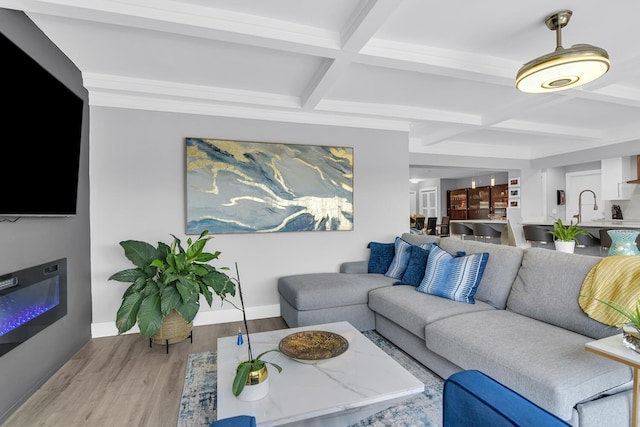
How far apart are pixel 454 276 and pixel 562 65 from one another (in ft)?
5.45

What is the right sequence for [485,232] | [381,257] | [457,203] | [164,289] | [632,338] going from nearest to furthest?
[632,338] → [164,289] → [381,257] → [485,232] → [457,203]

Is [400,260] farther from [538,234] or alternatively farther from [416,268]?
[538,234]

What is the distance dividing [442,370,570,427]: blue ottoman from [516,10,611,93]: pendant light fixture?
210 centimetres

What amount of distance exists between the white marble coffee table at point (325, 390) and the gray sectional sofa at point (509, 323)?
0.50m

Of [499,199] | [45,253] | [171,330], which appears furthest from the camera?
[499,199]

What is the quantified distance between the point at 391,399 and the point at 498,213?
405 inches

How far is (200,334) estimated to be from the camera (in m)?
3.28

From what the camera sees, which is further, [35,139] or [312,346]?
[35,139]

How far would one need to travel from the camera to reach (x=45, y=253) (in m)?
2.39

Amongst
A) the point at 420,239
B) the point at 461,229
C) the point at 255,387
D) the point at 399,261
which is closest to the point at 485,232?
the point at 461,229

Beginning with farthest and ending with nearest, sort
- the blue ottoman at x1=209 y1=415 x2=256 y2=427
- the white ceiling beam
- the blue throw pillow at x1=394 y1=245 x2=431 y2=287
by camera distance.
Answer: the blue throw pillow at x1=394 y1=245 x2=431 y2=287 < the white ceiling beam < the blue ottoman at x1=209 y1=415 x2=256 y2=427

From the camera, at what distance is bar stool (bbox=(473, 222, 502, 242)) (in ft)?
21.6

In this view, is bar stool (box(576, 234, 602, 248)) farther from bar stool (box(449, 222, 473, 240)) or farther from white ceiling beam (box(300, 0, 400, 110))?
white ceiling beam (box(300, 0, 400, 110))

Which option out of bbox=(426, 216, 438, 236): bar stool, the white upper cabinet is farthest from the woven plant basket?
bbox=(426, 216, 438, 236): bar stool
